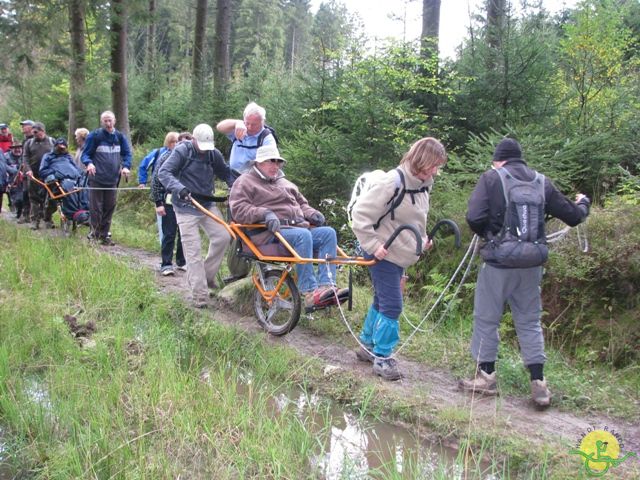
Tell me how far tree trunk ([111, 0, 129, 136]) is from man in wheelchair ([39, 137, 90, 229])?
4.41 meters

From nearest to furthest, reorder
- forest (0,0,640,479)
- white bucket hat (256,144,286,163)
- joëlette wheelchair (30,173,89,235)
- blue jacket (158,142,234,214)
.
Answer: forest (0,0,640,479) < white bucket hat (256,144,286,163) < blue jacket (158,142,234,214) < joëlette wheelchair (30,173,89,235)

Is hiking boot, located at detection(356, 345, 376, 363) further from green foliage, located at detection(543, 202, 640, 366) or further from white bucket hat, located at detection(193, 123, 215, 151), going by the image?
white bucket hat, located at detection(193, 123, 215, 151)

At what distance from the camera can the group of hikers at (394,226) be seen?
4199 mm

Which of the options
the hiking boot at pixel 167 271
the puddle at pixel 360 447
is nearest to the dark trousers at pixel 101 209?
the hiking boot at pixel 167 271

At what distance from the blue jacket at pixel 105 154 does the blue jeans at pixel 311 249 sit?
5000mm

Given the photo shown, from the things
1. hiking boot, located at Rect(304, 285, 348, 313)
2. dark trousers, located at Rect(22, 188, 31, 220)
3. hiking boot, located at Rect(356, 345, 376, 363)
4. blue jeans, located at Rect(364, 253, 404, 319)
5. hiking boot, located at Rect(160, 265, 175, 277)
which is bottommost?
hiking boot, located at Rect(356, 345, 376, 363)

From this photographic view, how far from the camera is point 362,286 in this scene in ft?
→ 25.3

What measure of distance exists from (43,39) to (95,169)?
632 cm

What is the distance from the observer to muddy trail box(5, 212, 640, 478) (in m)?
3.82

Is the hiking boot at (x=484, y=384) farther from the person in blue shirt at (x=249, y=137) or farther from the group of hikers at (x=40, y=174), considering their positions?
the group of hikers at (x=40, y=174)

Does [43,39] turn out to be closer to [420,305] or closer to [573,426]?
[420,305]

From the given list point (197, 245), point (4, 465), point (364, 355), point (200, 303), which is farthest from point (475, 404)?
point (197, 245)

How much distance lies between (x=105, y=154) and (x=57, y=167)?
44.1 inches

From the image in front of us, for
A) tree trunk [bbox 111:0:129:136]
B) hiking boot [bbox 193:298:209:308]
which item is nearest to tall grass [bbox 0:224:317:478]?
hiking boot [bbox 193:298:209:308]
